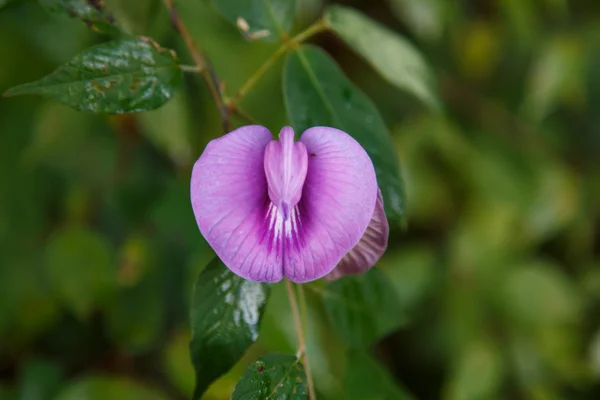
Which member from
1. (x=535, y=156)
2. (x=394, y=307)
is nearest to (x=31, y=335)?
(x=394, y=307)

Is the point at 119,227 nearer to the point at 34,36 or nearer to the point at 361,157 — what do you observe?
the point at 34,36

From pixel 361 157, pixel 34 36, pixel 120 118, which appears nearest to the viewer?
pixel 361 157

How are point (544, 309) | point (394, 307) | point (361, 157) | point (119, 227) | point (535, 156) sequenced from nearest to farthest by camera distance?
point (361, 157) → point (394, 307) → point (119, 227) → point (544, 309) → point (535, 156)

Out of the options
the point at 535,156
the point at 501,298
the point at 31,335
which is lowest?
the point at 31,335

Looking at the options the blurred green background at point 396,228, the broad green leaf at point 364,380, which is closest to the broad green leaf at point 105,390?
the blurred green background at point 396,228

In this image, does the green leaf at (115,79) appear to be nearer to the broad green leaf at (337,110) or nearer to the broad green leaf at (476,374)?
the broad green leaf at (337,110)

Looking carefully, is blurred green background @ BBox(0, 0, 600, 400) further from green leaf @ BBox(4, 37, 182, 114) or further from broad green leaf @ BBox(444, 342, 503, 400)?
green leaf @ BBox(4, 37, 182, 114)

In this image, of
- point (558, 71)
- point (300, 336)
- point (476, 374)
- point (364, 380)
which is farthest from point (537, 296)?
point (300, 336)
